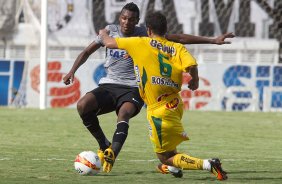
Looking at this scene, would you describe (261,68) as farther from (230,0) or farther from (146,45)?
(146,45)

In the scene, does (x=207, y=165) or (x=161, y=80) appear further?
(x=161, y=80)

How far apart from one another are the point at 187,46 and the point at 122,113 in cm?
1498

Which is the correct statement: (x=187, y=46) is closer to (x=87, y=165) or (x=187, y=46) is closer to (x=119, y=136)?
(x=119, y=136)

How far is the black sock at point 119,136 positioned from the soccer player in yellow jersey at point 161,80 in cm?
65

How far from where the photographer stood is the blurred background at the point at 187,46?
2295cm

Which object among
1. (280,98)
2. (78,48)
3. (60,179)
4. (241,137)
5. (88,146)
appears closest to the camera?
(60,179)

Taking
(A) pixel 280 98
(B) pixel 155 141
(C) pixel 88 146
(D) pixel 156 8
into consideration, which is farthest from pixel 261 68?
(B) pixel 155 141

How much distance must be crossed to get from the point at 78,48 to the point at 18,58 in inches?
73.2

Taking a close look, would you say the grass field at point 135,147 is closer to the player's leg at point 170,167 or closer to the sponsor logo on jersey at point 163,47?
the player's leg at point 170,167

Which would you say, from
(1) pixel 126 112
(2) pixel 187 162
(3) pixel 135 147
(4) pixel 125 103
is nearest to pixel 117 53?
(4) pixel 125 103

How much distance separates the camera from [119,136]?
10.6 metres

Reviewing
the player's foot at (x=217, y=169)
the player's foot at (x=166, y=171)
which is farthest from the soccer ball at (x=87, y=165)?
the player's foot at (x=217, y=169)

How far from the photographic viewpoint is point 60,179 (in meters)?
9.64

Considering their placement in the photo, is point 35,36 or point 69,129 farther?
point 35,36
